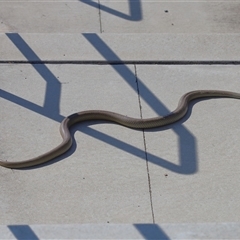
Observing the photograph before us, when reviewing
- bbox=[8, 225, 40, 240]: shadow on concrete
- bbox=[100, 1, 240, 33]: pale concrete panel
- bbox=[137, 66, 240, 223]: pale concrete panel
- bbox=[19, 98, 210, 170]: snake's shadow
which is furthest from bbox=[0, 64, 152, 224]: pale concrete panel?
bbox=[100, 1, 240, 33]: pale concrete panel

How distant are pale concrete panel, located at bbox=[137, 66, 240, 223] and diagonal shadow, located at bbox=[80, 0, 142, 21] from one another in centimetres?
152

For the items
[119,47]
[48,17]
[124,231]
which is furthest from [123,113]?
[48,17]

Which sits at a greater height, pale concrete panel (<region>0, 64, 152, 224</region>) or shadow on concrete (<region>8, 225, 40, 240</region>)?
pale concrete panel (<region>0, 64, 152, 224</region>)

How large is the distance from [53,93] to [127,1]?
8.69ft

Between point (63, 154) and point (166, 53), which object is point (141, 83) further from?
point (63, 154)

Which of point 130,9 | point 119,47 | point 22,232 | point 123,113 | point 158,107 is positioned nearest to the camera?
point 22,232

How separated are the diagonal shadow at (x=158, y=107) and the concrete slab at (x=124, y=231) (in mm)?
1140

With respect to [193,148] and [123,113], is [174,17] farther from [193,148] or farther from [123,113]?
[193,148]

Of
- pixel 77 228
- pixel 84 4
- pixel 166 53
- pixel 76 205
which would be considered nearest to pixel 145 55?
pixel 166 53

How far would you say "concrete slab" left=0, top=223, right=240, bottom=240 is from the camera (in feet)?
14.1

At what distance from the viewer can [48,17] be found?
8312mm

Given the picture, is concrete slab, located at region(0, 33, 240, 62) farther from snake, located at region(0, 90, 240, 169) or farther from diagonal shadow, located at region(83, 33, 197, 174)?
snake, located at region(0, 90, 240, 169)

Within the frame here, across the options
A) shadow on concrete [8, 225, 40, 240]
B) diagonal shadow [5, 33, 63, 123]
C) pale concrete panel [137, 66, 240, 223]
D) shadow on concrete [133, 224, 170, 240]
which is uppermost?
diagonal shadow [5, 33, 63, 123]

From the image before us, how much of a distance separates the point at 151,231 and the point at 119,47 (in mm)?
3403
